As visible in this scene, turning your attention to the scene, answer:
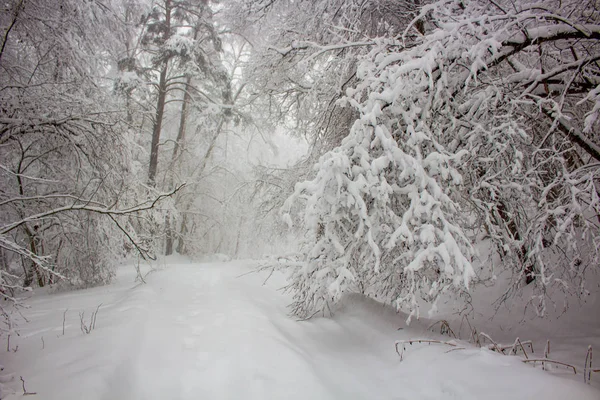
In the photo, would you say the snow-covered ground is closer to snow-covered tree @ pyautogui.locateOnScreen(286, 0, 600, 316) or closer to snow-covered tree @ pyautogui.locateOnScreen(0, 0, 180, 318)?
snow-covered tree @ pyautogui.locateOnScreen(286, 0, 600, 316)

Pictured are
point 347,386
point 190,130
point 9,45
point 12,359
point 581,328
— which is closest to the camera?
point 347,386

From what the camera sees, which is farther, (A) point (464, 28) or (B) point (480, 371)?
(A) point (464, 28)

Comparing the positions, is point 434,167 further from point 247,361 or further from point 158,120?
point 158,120

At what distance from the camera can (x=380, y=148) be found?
10.2 ft

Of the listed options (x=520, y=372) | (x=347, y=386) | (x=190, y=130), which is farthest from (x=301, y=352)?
(x=190, y=130)

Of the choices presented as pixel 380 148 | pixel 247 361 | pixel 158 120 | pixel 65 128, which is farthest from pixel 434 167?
pixel 158 120

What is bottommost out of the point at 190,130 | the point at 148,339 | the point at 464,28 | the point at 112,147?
the point at 148,339

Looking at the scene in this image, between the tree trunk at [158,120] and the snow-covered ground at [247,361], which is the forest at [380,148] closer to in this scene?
the snow-covered ground at [247,361]

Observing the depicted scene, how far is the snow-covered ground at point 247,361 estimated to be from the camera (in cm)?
223

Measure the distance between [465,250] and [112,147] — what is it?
5.14 m

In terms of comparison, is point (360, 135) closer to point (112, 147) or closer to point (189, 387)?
point (189, 387)

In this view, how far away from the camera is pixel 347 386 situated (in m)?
2.63

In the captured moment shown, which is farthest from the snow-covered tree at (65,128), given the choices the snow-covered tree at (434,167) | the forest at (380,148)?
the snow-covered tree at (434,167)

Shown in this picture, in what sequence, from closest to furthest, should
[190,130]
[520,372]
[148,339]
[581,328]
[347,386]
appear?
1. [520,372]
2. [347,386]
3. [148,339]
4. [581,328]
5. [190,130]
